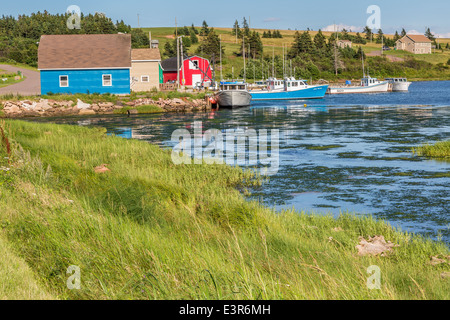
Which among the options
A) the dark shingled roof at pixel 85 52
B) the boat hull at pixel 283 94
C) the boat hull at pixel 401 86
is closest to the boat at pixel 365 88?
the boat hull at pixel 401 86

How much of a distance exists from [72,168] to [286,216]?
19.5 ft

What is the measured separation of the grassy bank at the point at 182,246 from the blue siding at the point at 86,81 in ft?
133

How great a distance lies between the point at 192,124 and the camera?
36.6 meters

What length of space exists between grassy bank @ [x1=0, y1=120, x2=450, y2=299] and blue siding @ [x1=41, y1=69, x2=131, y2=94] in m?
40.4

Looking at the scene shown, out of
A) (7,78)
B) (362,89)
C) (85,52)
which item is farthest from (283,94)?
(7,78)

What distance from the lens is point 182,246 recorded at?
703 centimetres

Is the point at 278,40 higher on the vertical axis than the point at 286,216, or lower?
higher

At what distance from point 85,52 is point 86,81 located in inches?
134

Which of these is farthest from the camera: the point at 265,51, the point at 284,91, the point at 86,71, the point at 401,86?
the point at 265,51

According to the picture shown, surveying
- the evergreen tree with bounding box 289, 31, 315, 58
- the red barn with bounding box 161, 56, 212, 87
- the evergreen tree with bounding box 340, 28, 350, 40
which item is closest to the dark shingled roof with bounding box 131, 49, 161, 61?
the red barn with bounding box 161, 56, 212, 87

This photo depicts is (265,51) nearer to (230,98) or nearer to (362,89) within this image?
(362,89)

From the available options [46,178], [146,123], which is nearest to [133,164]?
[46,178]

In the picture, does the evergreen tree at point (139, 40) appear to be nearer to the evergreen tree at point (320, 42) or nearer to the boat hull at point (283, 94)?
the evergreen tree at point (320, 42)
